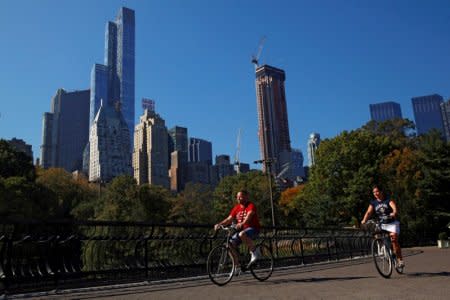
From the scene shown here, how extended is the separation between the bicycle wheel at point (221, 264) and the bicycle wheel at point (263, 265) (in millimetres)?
799

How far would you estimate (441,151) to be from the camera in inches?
1773

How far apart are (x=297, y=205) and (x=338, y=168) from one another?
10705 mm

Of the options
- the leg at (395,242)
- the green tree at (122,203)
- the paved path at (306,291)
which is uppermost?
the green tree at (122,203)

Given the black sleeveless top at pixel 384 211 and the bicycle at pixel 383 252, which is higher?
the black sleeveless top at pixel 384 211

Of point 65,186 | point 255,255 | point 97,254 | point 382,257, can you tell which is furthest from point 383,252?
point 65,186

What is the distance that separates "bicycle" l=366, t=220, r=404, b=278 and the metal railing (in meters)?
4.62

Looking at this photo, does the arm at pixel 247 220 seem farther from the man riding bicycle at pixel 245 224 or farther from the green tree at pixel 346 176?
the green tree at pixel 346 176

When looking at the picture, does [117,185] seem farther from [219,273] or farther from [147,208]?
[219,273]

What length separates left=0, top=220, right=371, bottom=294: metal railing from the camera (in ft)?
27.5

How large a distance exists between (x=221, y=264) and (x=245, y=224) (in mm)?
992

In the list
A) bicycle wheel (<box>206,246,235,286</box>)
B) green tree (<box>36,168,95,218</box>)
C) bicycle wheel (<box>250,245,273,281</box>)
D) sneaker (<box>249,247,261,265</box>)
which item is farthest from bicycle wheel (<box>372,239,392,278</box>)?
green tree (<box>36,168,95,218</box>)

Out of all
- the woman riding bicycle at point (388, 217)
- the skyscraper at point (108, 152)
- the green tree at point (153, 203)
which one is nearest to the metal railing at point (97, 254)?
the woman riding bicycle at point (388, 217)

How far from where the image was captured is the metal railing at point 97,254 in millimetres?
8375

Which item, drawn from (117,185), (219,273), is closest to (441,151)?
(117,185)
